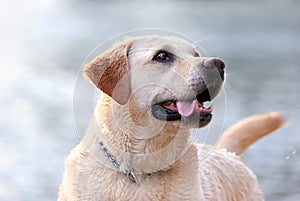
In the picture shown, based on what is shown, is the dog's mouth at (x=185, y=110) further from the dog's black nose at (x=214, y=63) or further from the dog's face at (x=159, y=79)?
the dog's black nose at (x=214, y=63)

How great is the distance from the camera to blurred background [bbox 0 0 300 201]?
24.7 feet

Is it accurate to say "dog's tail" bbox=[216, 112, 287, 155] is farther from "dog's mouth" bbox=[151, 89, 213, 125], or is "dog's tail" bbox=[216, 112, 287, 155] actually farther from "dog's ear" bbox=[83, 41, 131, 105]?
"dog's ear" bbox=[83, 41, 131, 105]

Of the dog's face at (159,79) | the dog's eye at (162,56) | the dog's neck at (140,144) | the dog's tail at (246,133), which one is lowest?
the dog's tail at (246,133)

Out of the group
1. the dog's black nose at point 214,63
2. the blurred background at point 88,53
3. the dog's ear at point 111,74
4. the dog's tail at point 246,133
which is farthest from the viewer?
the blurred background at point 88,53

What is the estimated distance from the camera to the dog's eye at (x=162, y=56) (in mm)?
4543

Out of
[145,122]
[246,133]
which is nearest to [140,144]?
[145,122]

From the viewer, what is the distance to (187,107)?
14.4 ft

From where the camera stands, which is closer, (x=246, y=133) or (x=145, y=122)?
(x=145, y=122)

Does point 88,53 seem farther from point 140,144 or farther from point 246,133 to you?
point 140,144

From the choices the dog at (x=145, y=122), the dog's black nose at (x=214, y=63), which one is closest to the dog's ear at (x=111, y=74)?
the dog at (x=145, y=122)

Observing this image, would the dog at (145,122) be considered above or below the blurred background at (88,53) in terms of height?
above

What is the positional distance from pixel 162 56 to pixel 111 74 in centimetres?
29

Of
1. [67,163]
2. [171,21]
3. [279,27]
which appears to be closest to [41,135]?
[67,163]

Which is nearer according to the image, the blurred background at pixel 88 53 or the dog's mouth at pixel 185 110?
the dog's mouth at pixel 185 110
